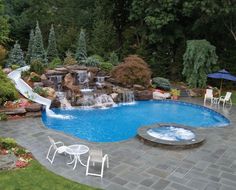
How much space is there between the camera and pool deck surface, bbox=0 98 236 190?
696 cm

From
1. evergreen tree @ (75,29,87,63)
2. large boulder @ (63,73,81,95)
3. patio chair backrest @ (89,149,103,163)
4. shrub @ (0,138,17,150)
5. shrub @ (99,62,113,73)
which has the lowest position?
shrub @ (0,138,17,150)

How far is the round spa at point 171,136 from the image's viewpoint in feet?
30.5

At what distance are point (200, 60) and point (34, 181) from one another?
13.7 meters

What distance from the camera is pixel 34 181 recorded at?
6.76 metres

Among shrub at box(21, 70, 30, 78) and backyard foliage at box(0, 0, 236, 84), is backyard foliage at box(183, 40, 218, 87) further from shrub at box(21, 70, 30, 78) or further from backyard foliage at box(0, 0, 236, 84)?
shrub at box(21, 70, 30, 78)

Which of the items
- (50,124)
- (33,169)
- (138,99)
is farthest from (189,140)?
(138,99)

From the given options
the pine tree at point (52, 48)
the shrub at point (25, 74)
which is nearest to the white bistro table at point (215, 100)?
the shrub at point (25, 74)

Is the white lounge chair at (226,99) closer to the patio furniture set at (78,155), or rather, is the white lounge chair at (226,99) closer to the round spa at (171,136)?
the round spa at (171,136)

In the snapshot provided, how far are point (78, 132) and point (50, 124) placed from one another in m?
1.65

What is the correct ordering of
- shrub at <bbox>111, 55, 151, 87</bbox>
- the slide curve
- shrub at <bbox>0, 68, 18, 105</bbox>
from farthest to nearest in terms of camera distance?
shrub at <bbox>111, 55, 151, 87</bbox>, the slide curve, shrub at <bbox>0, 68, 18, 105</bbox>

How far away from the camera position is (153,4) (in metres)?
19.6

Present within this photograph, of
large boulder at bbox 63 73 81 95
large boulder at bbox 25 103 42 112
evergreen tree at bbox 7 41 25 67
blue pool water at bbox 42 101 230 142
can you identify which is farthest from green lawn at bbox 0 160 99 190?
evergreen tree at bbox 7 41 25 67

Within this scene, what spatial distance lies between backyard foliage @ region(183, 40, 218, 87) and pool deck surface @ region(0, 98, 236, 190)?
24.8 ft

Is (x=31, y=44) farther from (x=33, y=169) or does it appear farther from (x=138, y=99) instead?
(x=33, y=169)
